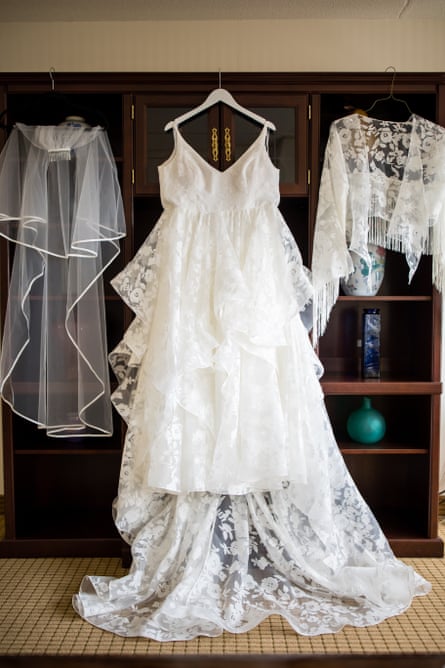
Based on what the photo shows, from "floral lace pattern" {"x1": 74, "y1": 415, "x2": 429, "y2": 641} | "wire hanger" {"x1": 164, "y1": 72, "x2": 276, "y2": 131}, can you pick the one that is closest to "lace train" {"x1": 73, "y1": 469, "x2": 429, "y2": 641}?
"floral lace pattern" {"x1": 74, "y1": 415, "x2": 429, "y2": 641}

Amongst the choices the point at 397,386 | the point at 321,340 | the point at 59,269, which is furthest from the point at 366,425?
the point at 59,269

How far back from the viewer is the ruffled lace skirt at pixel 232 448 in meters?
1.85

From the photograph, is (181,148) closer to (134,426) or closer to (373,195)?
(373,195)

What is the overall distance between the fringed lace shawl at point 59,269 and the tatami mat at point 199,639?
612mm

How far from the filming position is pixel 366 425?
2.23 meters

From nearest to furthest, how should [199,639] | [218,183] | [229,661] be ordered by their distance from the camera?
1. [229,661]
2. [199,639]
3. [218,183]

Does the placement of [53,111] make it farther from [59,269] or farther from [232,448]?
[232,448]

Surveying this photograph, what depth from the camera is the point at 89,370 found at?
202cm

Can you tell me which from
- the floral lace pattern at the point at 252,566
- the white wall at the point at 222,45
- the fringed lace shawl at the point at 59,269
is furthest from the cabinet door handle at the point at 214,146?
the floral lace pattern at the point at 252,566

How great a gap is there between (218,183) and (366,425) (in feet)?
3.79

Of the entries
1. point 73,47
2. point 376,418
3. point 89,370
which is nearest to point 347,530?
point 376,418

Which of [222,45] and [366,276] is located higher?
[222,45]

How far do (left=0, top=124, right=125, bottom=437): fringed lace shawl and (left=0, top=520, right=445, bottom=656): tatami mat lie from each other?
612 mm

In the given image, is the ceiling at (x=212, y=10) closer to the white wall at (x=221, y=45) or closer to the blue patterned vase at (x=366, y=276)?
the white wall at (x=221, y=45)
